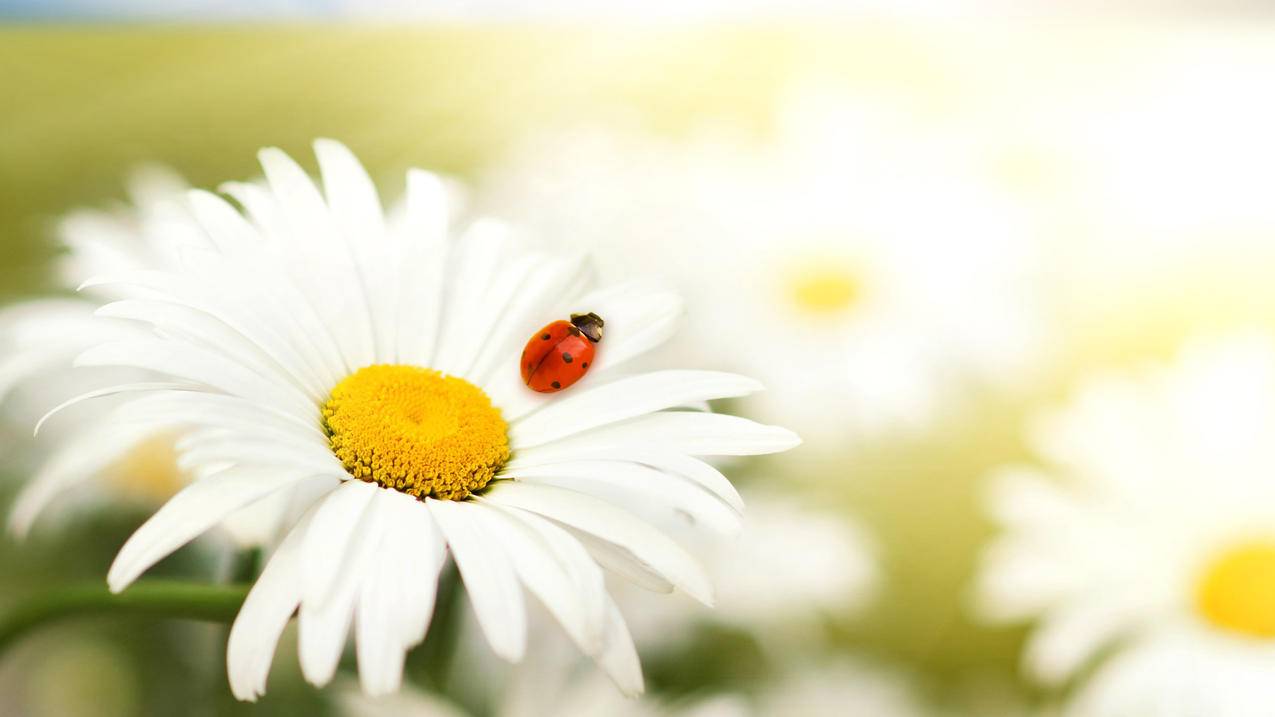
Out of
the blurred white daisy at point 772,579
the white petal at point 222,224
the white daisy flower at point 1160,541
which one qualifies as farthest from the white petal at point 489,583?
the white daisy flower at point 1160,541

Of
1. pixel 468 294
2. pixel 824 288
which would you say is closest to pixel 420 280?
pixel 468 294

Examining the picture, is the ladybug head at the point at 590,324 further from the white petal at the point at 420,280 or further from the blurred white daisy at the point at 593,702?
the blurred white daisy at the point at 593,702

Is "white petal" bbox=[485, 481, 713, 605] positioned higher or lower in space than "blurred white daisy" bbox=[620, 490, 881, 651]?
lower

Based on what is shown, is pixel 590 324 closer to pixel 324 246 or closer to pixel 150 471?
pixel 324 246

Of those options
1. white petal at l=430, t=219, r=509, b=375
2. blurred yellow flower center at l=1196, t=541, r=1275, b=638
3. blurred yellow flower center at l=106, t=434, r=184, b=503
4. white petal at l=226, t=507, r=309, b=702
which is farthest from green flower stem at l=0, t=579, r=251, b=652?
blurred yellow flower center at l=1196, t=541, r=1275, b=638

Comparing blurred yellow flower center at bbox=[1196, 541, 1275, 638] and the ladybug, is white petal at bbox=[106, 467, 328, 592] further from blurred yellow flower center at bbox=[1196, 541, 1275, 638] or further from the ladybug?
blurred yellow flower center at bbox=[1196, 541, 1275, 638]

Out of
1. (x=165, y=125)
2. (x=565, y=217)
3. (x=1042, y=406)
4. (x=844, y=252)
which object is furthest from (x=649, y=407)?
(x=165, y=125)

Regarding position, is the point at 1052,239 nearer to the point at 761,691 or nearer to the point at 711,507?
the point at 761,691
